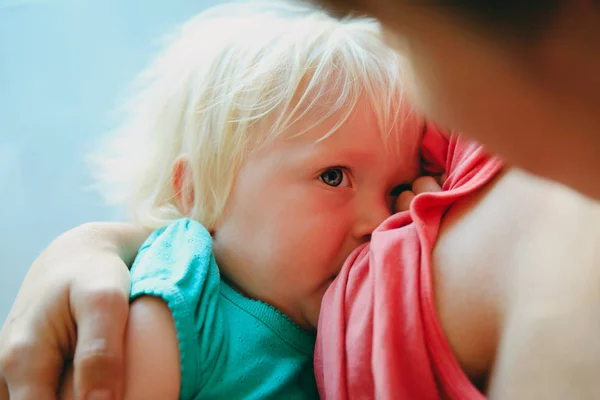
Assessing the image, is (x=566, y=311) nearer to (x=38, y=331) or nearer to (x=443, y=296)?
(x=443, y=296)

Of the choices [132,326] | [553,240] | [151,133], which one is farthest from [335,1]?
[151,133]

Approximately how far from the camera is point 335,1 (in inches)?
9.3

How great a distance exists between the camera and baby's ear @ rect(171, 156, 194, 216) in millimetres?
797

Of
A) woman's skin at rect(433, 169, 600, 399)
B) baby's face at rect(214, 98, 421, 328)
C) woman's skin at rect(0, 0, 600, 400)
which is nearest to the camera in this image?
woman's skin at rect(0, 0, 600, 400)

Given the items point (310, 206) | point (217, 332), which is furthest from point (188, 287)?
point (310, 206)

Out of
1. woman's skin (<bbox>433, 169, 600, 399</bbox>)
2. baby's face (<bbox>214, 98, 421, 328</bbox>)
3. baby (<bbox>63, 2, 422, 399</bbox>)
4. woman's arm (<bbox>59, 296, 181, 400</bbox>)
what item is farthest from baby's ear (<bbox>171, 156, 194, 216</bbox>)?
woman's skin (<bbox>433, 169, 600, 399</bbox>)

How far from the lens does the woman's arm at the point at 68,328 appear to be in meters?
0.55

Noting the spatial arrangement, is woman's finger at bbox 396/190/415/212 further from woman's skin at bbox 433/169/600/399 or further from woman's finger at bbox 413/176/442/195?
woman's skin at bbox 433/169/600/399

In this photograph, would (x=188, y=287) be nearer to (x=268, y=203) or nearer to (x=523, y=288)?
(x=268, y=203)

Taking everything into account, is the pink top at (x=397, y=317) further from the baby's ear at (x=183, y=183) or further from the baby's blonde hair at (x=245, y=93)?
the baby's ear at (x=183, y=183)

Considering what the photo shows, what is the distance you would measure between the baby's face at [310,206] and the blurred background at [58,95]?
1.34 feet

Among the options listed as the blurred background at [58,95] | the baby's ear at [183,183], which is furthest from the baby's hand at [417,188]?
the blurred background at [58,95]

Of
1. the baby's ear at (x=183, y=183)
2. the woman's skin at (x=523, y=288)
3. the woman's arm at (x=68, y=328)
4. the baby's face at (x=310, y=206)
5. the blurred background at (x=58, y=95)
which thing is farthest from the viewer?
the blurred background at (x=58, y=95)

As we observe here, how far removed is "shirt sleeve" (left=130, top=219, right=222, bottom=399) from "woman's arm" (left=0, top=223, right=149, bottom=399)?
1.3 inches
